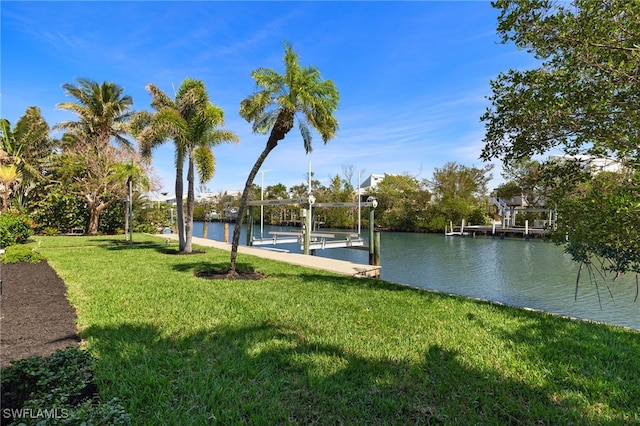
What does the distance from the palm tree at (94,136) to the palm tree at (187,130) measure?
28.8ft

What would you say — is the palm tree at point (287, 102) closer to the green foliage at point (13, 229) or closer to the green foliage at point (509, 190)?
the green foliage at point (13, 229)

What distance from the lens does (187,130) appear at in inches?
436

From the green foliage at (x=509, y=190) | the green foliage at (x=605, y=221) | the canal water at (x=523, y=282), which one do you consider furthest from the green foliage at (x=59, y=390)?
the green foliage at (x=509, y=190)

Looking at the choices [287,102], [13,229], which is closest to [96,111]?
[13,229]

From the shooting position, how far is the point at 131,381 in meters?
2.97

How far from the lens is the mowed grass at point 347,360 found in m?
2.66

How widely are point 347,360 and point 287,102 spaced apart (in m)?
5.68

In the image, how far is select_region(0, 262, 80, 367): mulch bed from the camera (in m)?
3.65

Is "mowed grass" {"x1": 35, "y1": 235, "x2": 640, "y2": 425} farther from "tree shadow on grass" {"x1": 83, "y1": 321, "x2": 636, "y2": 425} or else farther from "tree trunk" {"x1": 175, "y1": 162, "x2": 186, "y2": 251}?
"tree trunk" {"x1": 175, "y1": 162, "x2": 186, "y2": 251}

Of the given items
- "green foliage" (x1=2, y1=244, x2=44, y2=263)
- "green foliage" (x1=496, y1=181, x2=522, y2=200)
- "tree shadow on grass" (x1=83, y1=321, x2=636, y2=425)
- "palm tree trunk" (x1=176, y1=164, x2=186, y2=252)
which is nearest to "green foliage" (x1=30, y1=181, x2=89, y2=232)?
"palm tree trunk" (x1=176, y1=164, x2=186, y2=252)

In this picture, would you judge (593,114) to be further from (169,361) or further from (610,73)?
(169,361)

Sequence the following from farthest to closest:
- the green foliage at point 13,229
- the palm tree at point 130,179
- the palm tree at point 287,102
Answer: the palm tree at point 130,179 < the green foliage at point 13,229 < the palm tree at point 287,102

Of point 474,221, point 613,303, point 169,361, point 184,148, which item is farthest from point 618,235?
point 474,221

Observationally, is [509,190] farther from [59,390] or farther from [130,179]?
[59,390]
